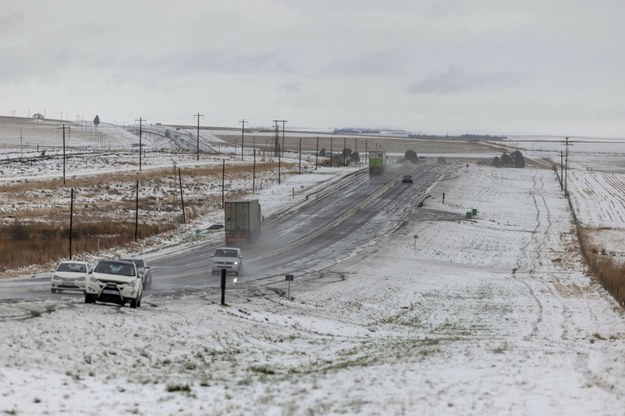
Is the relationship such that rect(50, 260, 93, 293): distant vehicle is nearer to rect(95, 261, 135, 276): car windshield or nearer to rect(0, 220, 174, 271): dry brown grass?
rect(95, 261, 135, 276): car windshield

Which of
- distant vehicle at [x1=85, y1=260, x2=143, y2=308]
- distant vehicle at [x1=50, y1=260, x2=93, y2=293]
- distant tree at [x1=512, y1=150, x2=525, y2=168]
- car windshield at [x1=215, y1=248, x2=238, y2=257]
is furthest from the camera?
distant tree at [x1=512, y1=150, x2=525, y2=168]

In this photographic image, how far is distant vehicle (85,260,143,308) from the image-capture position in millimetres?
28797

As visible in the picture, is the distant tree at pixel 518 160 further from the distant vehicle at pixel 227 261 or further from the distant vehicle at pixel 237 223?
the distant vehicle at pixel 227 261

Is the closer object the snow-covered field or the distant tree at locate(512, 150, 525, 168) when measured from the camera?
the snow-covered field

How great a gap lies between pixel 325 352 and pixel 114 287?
951cm

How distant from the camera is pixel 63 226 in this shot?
67.6m

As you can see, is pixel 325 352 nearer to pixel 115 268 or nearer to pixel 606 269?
pixel 115 268

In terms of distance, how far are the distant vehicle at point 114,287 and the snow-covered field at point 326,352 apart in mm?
944

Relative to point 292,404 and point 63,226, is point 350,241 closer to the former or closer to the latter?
point 63,226

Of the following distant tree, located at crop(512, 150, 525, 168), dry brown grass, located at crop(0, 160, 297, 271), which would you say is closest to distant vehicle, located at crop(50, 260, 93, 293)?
dry brown grass, located at crop(0, 160, 297, 271)

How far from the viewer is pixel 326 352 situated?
22688 millimetres

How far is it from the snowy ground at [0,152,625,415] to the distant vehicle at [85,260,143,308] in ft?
2.69

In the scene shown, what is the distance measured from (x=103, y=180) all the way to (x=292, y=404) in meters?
101

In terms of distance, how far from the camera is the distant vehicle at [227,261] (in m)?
48.1
